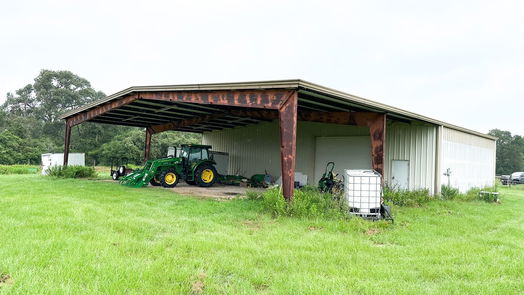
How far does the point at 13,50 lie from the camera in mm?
32344

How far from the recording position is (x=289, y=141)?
7.50 meters

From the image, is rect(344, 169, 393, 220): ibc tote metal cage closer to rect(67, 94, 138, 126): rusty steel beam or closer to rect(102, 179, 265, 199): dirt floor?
rect(102, 179, 265, 199): dirt floor

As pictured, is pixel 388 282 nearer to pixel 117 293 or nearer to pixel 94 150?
pixel 117 293

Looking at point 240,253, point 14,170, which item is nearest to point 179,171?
point 240,253

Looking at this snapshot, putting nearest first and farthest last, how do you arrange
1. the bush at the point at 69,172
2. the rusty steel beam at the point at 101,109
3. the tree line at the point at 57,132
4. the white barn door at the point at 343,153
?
the rusty steel beam at the point at 101,109
the white barn door at the point at 343,153
the bush at the point at 69,172
the tree line at the point at 57,132

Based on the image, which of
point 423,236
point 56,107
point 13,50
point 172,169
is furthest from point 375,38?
point 56,107

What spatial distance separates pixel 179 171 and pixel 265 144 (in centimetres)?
533

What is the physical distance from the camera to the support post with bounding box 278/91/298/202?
7.41 m

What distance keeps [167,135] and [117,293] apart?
31208mm

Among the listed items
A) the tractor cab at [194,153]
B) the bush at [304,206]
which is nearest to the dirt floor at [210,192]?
the tractor cab at [194,153]

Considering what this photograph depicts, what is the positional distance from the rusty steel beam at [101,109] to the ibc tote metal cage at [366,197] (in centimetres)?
767

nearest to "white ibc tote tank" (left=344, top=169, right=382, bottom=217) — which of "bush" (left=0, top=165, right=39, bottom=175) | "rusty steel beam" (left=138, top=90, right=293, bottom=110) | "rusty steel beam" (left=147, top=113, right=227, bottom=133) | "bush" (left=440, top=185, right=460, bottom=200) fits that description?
"rusty steel beam" (left=138, top=90, right=293, bottom=110)

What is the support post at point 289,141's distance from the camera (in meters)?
7.41

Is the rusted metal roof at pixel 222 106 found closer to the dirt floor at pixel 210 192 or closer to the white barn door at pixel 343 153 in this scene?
the white barn door at pixel 343 153
